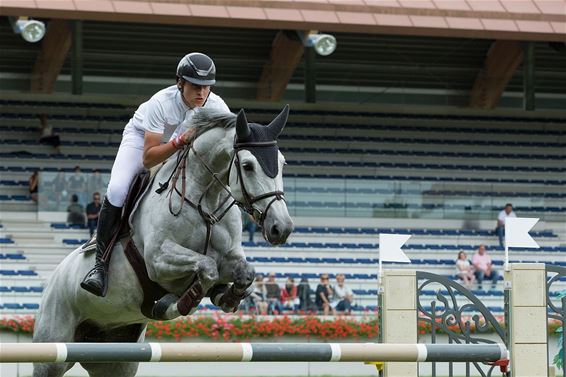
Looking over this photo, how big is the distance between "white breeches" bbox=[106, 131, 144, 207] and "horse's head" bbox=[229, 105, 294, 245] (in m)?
0.93

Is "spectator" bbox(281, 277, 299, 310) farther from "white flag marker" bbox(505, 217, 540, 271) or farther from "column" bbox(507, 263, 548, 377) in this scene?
"column" bbox(507, 263, 548, 377)

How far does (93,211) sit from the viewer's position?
1856 cm

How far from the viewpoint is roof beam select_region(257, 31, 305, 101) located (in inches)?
931

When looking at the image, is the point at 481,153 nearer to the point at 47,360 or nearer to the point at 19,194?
the point at 19,194

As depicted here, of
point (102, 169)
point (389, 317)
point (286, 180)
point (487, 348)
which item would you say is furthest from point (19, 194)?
point (487, 348)

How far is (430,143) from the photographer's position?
964 inches

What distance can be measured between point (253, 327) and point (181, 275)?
30.4 ft

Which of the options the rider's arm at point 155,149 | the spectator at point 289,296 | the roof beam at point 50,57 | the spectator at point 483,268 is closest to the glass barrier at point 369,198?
the spectator at point 483,268

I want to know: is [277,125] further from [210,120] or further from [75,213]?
[75,213]

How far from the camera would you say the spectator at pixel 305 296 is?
53.4 feet

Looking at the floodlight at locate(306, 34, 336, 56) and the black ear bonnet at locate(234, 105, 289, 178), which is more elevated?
the floodlight at locate(306, 34, 336, 56)

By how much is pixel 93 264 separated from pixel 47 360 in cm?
220

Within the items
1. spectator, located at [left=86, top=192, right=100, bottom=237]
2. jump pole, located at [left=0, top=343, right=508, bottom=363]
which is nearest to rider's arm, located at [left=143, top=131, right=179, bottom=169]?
jump pole, located at [left=0, top=343, right=508, bottom=363]

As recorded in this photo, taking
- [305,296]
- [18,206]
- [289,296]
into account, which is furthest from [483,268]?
[18,206]
